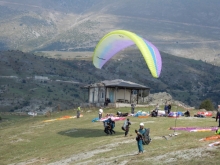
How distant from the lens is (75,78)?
143 m

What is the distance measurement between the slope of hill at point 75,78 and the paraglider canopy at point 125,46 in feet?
244

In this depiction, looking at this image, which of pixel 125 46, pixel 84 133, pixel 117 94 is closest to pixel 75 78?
pixel 117 94

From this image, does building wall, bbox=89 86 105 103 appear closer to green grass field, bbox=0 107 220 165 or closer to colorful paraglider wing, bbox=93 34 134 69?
green grass field, bbox=0 107 220 165

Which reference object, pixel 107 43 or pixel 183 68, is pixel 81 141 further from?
pixel 183 68

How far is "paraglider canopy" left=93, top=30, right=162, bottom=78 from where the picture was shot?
2647 cm

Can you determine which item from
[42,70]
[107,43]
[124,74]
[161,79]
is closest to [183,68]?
[161,79]

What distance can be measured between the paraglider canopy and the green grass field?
4.19 meters

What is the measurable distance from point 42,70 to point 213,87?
65.2 m

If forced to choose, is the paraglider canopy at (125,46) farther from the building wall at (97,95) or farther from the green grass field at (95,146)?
the building wall at (97,95)

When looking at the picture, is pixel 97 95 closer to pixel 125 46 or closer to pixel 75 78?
pixel 125 46

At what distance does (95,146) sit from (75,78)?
119 metres

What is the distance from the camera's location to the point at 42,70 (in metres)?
141

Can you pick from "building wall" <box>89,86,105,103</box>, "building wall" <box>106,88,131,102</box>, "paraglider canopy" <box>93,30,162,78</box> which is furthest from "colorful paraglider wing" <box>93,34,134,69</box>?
"building wall" <box>89,86,105,103</box>

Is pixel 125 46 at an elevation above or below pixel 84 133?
above
